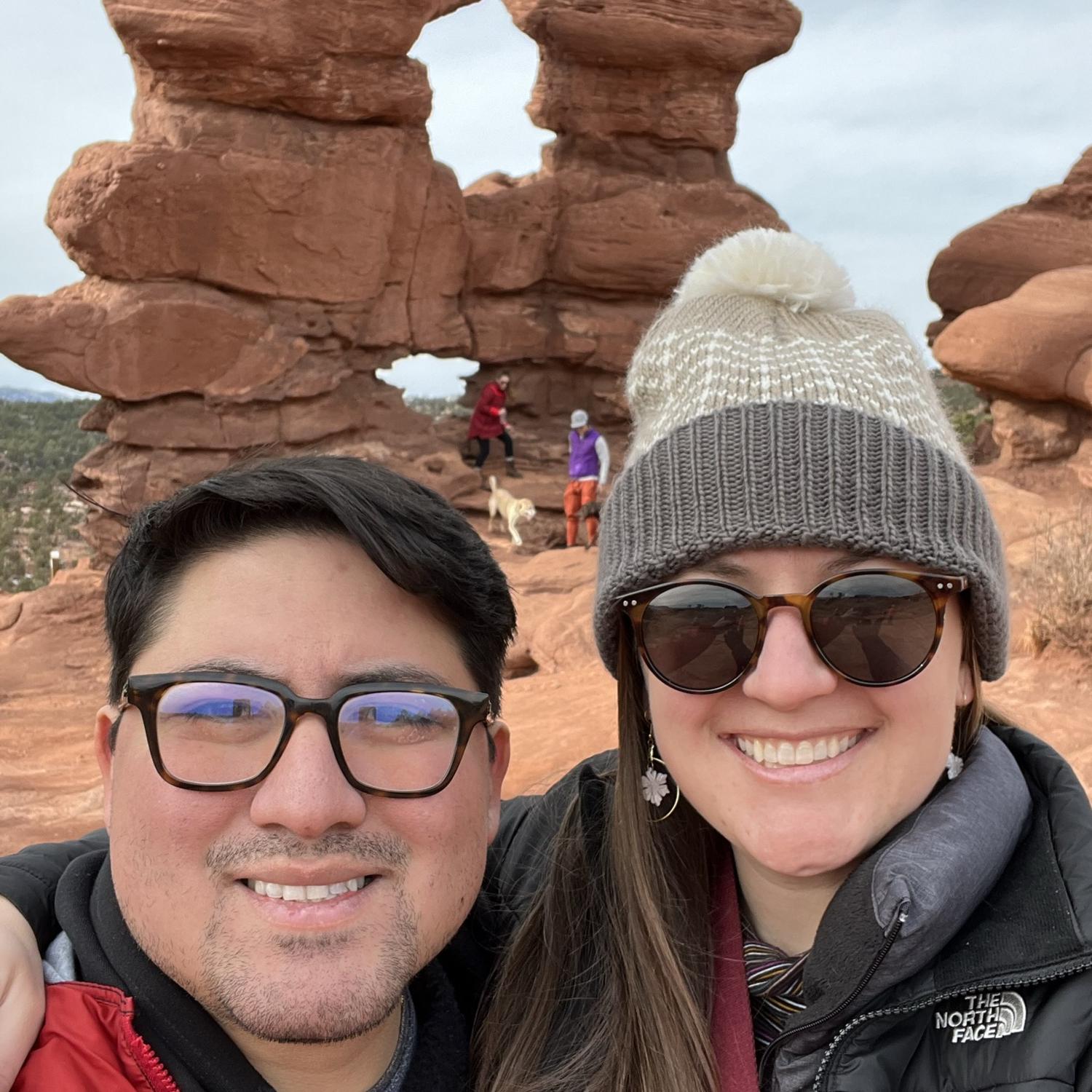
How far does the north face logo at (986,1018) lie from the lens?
54.4 inches

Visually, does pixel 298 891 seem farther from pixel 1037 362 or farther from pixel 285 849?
pixel 1037 362

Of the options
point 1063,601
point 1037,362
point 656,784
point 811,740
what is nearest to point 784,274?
point 811,740

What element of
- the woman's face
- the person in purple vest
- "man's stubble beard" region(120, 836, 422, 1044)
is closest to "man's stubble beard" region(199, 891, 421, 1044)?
"man's stubble beard" region(120, 836, 422, 1044)

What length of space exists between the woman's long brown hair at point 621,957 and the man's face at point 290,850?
1.16 ft

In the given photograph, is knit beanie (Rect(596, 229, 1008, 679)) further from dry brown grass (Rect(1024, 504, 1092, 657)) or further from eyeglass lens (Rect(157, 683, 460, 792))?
dry brown grass (Rect(1024, 504, 1092, 657))

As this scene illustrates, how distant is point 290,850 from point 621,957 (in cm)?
70

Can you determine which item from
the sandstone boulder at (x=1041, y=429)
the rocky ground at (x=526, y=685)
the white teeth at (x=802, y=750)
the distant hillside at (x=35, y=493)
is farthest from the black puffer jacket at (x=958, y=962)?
the distant hillside at (x=35, y=493)

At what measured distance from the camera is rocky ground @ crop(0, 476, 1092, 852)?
5.25m

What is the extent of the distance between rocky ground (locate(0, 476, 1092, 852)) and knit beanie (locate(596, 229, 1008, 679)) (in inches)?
64.4

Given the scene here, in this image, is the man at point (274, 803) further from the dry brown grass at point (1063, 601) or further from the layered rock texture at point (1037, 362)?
the layered rock texture at point (1037, 362)

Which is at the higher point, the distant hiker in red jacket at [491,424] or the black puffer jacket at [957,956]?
the distant hiker in red jacket at [491,424]

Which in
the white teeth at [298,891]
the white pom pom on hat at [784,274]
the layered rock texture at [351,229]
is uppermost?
the layered rock texture at [351,229]

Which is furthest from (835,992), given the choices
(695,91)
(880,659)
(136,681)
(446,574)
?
(695,91)

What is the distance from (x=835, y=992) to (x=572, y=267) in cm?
1744
